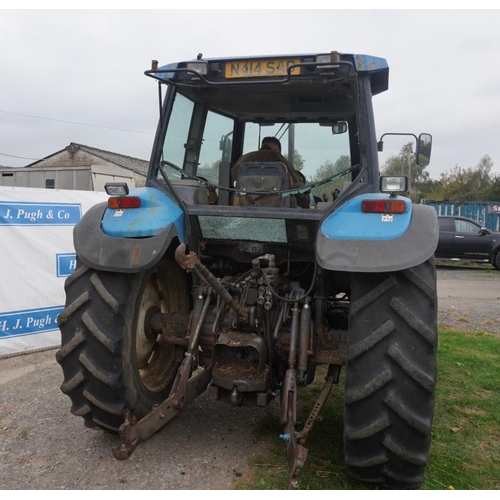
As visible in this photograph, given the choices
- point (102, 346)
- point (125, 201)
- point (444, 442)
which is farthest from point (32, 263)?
point (444, 442)

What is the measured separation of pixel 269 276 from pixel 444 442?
1722 mm

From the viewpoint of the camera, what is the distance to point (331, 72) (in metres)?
3.40

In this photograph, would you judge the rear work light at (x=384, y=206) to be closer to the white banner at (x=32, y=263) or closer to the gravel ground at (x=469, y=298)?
the white banner at (x=32, y=263)

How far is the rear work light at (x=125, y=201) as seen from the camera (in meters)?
3.44

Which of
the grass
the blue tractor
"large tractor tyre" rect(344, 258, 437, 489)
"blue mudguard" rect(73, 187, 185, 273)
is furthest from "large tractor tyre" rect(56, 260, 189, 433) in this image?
"large tractor tyre" rect(344, 258, 437, 489)

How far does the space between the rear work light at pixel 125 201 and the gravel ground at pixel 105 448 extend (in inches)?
63.0

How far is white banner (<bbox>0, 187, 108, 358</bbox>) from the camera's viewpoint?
601cm

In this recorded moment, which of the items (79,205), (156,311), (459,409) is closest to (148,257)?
(156,311)

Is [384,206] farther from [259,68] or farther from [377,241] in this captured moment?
[259,68]

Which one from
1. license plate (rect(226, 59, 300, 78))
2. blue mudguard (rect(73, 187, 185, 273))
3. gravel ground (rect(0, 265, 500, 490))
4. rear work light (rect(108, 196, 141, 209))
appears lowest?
gravel ground (rect(0, 265, 500, 490))

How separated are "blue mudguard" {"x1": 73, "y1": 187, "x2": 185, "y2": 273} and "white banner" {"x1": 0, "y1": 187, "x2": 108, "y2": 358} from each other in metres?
3.09

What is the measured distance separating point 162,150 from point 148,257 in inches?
44.7

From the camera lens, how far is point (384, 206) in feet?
9.96

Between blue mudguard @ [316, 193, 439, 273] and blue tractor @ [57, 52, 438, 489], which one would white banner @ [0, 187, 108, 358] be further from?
blue mudguard @ [316, 193, 439, 273]
